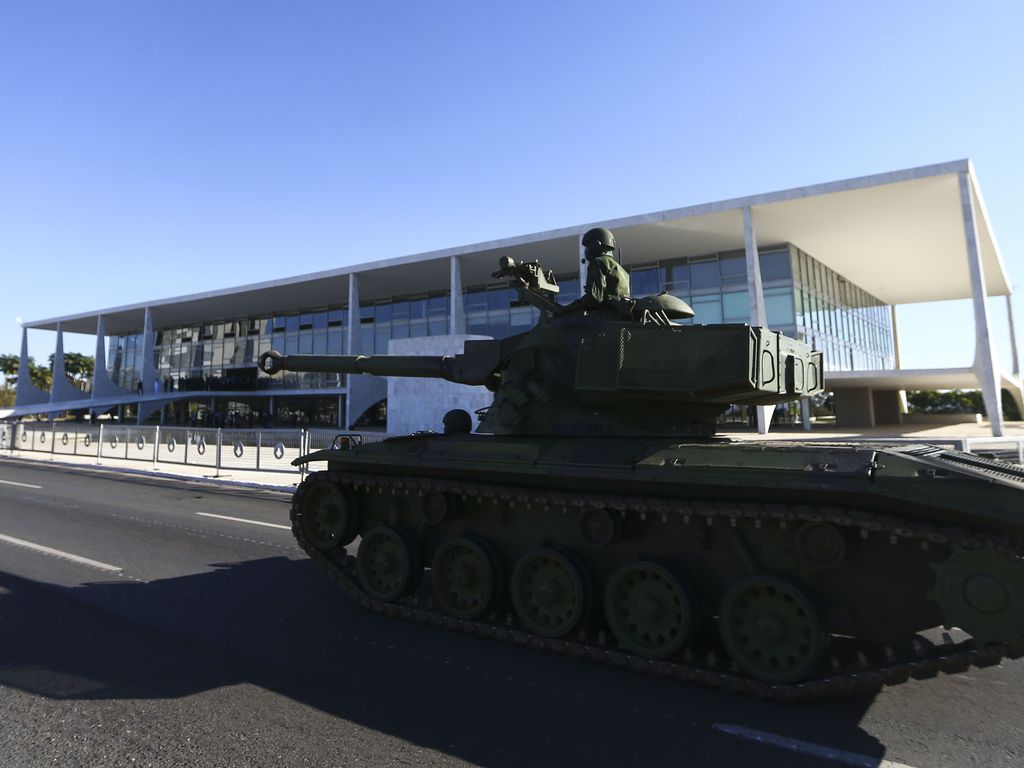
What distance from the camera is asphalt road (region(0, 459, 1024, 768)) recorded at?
11.9ft

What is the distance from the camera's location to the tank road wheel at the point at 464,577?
579cm

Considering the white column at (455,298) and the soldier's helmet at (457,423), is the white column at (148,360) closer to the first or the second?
the white column at (455,298)

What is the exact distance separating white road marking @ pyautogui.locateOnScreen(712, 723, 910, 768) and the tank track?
407mm

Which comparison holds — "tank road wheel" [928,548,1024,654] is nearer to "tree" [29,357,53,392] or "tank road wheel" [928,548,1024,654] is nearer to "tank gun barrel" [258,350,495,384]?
"tank gun barrel" [258,350,495,384]

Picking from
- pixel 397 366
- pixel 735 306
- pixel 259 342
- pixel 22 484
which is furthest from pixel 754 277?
pixel 259 342

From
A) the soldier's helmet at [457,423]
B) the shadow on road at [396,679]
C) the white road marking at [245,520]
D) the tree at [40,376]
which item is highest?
the tree at [40,376]

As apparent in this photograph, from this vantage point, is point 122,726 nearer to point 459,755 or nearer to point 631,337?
point 459,755

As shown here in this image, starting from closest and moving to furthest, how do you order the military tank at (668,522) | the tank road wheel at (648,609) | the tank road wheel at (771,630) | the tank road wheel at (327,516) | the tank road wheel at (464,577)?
the military tank at (668,522) < the tank road wheel at (771,630) < the tank road wheel at (648,609) < the tank road wheel at (464,577) < the tank road wheel at (327,516)

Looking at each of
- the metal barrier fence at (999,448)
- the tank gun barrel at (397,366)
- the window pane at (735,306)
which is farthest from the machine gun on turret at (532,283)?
the window pane at (735,306)

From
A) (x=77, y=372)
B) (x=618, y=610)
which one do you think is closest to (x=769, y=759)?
(x=618, y=610)

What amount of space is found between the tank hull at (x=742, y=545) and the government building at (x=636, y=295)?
11.3m

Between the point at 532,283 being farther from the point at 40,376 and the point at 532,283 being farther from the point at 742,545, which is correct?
the point at 40,376

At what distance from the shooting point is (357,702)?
4.22 metres

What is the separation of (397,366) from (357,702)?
429 centimetres
